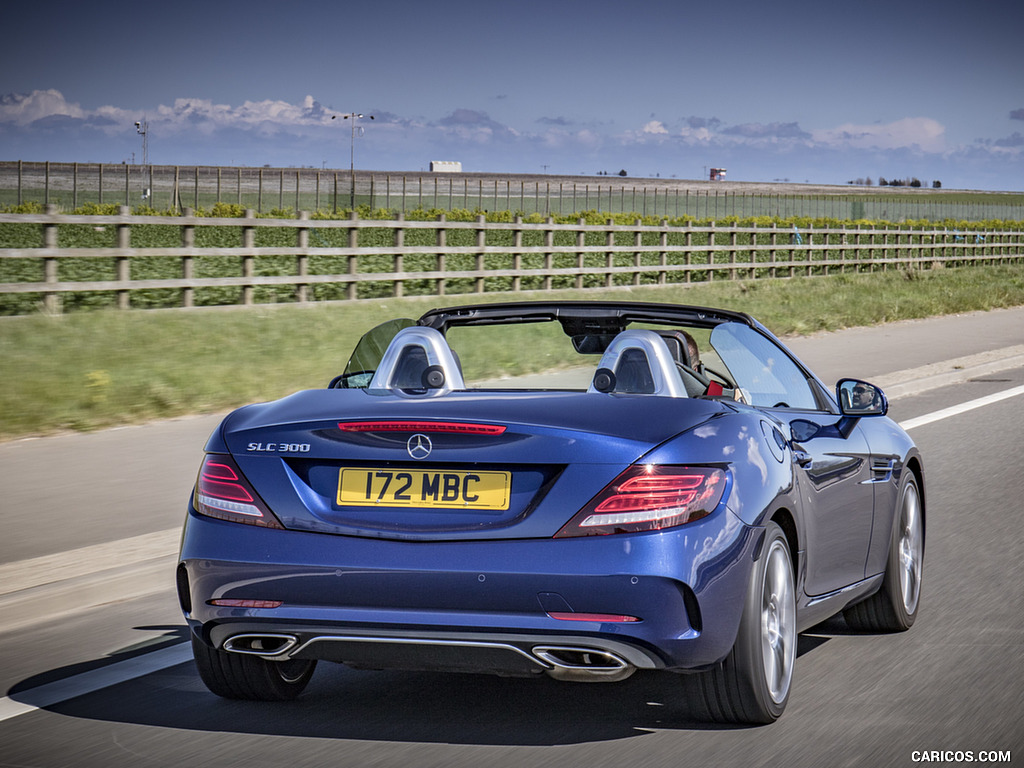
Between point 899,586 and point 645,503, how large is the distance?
7.20 feet

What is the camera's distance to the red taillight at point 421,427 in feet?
13.5

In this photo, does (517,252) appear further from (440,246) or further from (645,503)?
(645,503)

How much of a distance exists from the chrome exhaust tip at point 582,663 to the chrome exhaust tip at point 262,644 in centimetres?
72

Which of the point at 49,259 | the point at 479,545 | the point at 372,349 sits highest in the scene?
the point at 372,349

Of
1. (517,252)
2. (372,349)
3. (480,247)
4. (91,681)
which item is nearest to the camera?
(91,681)

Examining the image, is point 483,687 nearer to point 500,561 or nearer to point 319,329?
point 500,561

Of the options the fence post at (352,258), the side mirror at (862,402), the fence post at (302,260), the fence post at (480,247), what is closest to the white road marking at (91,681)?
the side mirror at (862,402)

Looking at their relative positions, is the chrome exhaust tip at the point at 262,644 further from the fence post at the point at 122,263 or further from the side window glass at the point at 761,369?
the fence post at the point at 122,263

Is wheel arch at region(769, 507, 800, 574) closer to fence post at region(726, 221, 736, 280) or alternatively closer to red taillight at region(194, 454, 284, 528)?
red taillight at region(194, 454, 284, 528)

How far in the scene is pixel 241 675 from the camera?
15.6 feet

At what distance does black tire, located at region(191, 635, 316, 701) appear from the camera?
4723 millimetres

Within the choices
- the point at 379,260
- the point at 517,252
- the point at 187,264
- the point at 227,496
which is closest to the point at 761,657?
the point at 227,496

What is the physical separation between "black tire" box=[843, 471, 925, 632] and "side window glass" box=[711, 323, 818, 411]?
2.13 ft

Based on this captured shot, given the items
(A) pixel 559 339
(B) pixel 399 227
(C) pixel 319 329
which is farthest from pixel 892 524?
(B) pixel 399 227
